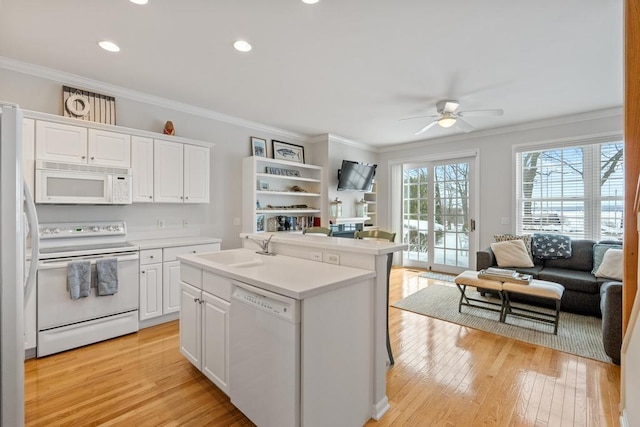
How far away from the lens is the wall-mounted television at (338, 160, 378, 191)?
18.3 feet

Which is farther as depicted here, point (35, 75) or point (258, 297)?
point (35, 75)

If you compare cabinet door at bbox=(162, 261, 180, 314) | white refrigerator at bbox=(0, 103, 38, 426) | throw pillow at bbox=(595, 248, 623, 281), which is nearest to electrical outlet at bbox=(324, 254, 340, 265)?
white refrigerator at bbox=(0, 103, 38, 426)

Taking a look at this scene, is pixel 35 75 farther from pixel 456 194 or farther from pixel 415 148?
pixel 456 194

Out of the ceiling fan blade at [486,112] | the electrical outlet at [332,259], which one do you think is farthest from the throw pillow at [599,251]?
the electrical outlet at [332,259]

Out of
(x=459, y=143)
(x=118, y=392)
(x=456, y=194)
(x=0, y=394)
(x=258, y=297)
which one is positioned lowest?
(x=118, y=392)

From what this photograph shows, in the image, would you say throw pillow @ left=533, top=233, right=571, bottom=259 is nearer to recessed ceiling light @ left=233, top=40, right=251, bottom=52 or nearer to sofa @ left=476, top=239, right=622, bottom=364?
sofa @ left=476, top=239, right=622, bottom=364

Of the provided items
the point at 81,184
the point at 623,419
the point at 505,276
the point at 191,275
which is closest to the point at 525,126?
the point at 505,276

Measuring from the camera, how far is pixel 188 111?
3.98m

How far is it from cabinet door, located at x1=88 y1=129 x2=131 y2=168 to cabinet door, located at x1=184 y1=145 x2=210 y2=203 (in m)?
0.65

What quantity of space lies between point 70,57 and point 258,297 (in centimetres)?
295

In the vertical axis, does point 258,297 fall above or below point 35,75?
below

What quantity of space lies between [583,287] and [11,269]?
Answer: 4.97 m

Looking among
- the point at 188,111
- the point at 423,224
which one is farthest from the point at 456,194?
the point at 188,111

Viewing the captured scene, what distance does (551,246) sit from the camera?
414 cm
